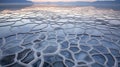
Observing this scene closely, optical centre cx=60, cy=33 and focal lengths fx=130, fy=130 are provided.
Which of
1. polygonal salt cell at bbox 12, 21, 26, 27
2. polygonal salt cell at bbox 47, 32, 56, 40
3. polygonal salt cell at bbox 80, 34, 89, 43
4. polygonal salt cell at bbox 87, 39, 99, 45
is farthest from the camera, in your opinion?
polygonal salt cell at bbox 12, 21, 26, 27

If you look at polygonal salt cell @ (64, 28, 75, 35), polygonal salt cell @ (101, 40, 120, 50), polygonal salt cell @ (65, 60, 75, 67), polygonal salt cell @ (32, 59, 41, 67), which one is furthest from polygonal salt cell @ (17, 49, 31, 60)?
polygonal salt cell @ (101, 40, 120, 50)

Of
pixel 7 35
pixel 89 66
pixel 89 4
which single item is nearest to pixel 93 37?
pixel 89 66

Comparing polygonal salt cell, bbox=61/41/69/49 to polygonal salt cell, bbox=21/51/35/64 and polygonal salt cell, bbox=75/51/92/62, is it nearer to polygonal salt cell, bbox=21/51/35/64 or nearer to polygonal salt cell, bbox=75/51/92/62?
polygonal salt cell, bbox=75/51/92/62

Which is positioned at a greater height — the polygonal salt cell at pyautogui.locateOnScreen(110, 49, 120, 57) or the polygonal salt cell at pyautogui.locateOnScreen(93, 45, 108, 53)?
the polygonal salt cell at pyautogui.locateOnScreen(93, 45, 108, 53)

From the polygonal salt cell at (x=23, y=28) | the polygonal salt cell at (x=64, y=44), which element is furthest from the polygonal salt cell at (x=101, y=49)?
the polygonal salt cell at (x=23, y=28)

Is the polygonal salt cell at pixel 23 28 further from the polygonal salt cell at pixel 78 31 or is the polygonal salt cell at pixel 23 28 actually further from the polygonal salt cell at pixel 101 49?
the polygonal salt cell at pixel 101 49

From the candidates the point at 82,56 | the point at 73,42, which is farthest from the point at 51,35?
the point at 82,56

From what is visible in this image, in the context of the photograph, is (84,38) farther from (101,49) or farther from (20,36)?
(20,36)

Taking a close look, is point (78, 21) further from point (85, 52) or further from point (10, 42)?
point (10, 42)
